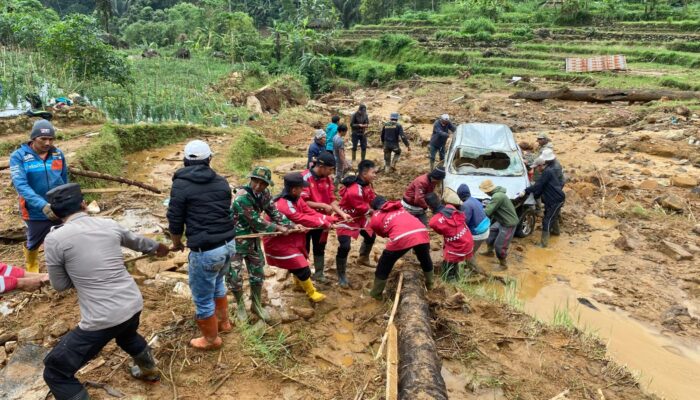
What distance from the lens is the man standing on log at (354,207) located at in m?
5.13

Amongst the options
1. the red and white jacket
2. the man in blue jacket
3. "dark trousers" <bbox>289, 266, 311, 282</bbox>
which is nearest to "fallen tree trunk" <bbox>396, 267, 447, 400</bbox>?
"dark trousers" <bbox>289, 266, 311, 282</bbox>

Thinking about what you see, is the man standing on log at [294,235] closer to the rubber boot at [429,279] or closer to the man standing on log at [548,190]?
the rubber boot at [429,279]

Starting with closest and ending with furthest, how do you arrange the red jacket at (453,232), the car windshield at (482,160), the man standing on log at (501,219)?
1. the red jacket at (453,232)
2. the man standing on log at (501,219)
3. the car windshield at (482,160)

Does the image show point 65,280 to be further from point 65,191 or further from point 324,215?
point 324,215

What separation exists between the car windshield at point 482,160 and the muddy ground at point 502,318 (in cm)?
146

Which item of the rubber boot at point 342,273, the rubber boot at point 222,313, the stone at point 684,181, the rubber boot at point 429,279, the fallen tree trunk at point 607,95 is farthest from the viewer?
the fallen tree trunk at point 607,95

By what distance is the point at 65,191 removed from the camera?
2.69m

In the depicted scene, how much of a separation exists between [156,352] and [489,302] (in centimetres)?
357

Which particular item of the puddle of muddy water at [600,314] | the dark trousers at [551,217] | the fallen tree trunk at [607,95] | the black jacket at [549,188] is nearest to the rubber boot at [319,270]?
the puddle of muddy water at [600,314]

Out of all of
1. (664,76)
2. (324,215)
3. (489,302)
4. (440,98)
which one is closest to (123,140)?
(324,215)

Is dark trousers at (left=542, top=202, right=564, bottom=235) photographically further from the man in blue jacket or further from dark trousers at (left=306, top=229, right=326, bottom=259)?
the man in blue jacket

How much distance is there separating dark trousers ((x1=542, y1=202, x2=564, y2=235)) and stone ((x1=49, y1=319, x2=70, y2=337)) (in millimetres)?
6793

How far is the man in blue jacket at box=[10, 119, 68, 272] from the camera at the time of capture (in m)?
4.02

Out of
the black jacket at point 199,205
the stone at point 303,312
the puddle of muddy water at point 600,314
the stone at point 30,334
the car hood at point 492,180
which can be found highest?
the black jacket at point 199,205
